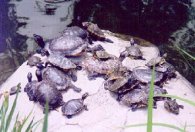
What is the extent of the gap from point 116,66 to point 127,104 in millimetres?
795

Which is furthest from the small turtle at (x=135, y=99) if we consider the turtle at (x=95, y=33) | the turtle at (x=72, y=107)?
the turtle at (x=95, y=33)

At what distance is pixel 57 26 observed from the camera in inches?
288

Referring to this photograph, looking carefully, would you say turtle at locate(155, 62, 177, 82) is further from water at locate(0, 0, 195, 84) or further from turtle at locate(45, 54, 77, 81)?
turtle at locate(45, 54, 77, 81)

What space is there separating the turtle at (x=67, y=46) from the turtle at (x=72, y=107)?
1.11 m

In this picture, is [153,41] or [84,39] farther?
[153,41]

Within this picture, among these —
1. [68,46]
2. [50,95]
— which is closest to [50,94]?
[50,95]

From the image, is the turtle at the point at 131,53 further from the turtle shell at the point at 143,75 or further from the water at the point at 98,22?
the water at the point at 98,22

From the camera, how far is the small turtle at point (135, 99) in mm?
4039

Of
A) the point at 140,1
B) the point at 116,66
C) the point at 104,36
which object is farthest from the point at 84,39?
the point at 140,1

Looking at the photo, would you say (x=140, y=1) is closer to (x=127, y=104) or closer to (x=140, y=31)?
(x=140, y=31)

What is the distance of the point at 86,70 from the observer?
15.9 feet

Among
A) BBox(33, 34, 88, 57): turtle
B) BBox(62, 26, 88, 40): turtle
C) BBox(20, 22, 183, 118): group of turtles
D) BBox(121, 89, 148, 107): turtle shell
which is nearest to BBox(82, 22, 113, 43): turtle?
BBox(20, 22, 183, 118): group of turtles

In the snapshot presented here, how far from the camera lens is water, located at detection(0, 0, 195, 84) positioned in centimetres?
651

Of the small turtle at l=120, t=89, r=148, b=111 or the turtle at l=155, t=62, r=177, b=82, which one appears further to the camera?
the turtle at l=155, t=62, r=177, b=82
